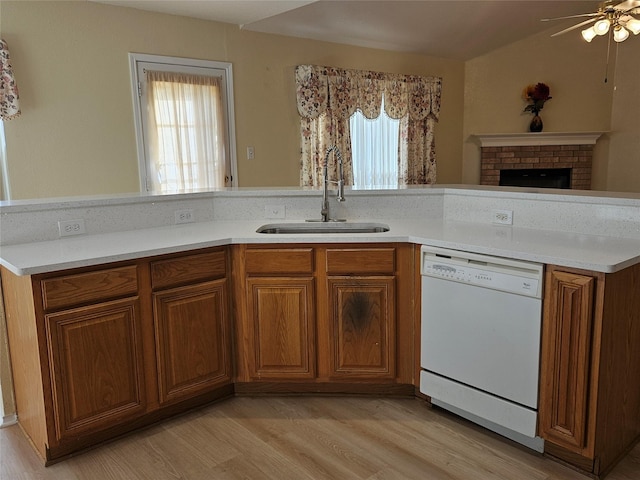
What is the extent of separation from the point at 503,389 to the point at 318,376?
0.93 m

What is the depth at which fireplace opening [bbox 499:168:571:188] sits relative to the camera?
297 inches

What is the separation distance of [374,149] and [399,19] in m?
1.63

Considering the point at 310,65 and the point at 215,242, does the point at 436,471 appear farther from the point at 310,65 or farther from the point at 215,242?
the point at 310,65

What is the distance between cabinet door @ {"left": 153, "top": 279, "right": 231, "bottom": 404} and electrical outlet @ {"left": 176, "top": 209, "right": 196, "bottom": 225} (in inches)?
24.9

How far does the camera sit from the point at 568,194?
263 cm

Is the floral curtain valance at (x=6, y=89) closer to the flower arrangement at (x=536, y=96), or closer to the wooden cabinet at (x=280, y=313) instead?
the wooden cabinet at (x=280, y=313)

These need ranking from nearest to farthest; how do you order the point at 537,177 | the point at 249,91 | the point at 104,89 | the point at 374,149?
the point at 104,89, the point at 249,91, the point at 374,149, the point at 537,177

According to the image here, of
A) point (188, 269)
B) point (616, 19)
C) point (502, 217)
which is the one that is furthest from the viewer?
point (616, 19)

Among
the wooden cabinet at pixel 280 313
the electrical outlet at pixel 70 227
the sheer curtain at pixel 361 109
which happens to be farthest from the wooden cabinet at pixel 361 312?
the sheer curtain at pixel 361 109

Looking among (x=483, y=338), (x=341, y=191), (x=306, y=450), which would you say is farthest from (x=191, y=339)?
(x=483, y=338)

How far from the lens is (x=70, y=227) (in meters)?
2.69

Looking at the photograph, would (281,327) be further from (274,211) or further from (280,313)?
(274,211)

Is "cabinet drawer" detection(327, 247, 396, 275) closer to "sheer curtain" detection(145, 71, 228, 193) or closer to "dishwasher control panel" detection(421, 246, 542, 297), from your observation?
"dishwasher control panel" detection(421, 246, 542, 297)

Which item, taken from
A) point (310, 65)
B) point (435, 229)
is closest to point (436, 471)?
point (435, 229)
